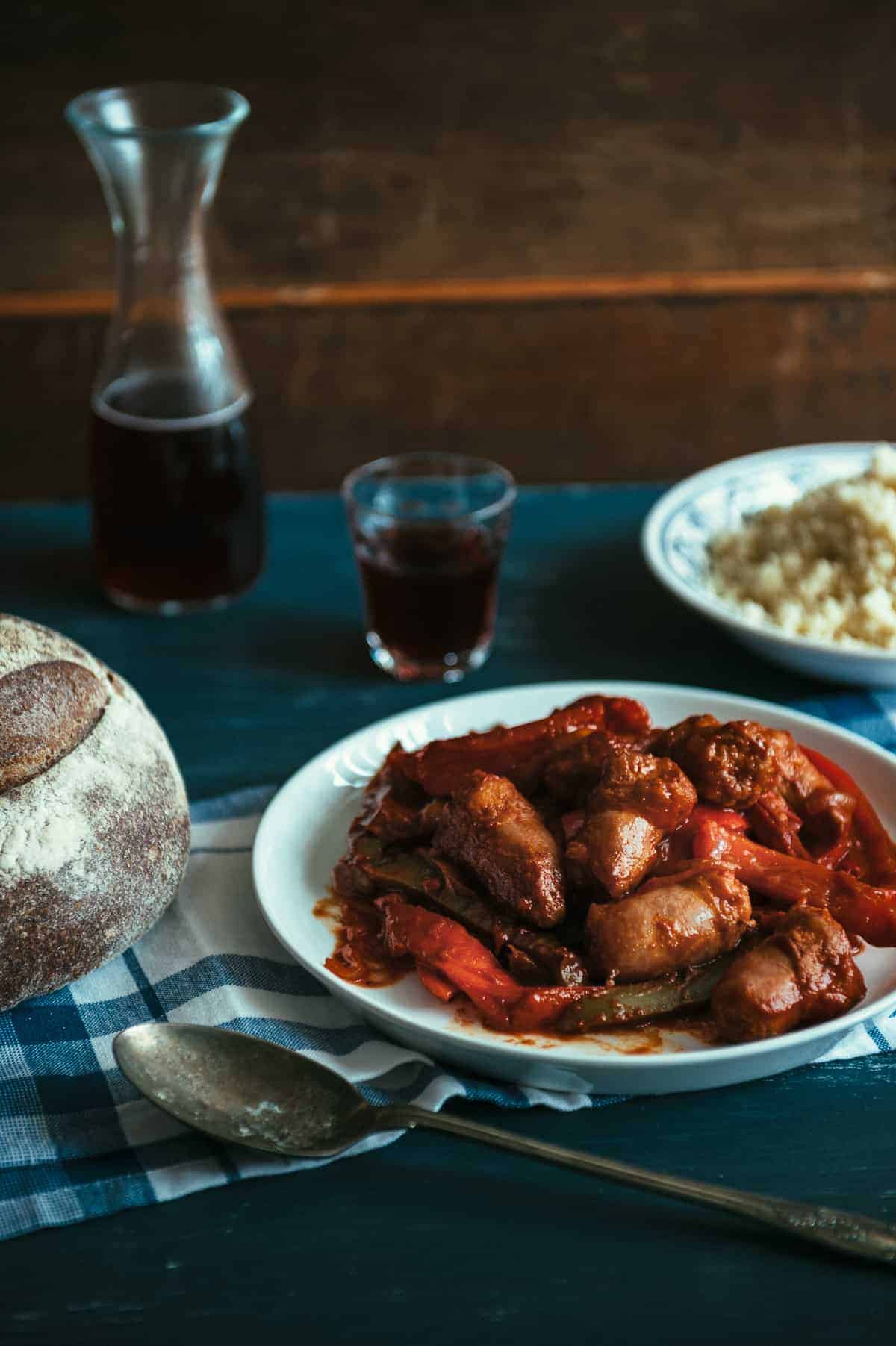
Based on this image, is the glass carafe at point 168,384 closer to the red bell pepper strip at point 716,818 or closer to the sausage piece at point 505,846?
the sausage piece at point 505,846

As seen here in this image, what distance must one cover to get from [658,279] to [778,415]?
444 mm

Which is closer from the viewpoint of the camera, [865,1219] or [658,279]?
[865,1219]

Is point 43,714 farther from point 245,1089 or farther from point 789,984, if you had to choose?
point 789,984

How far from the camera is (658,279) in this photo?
301cm

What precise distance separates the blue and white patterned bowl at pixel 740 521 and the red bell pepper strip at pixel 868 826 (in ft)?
0.89

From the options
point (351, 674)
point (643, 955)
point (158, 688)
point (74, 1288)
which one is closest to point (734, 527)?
point (351, 674)

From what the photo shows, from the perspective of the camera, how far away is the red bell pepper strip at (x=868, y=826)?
1433 mm

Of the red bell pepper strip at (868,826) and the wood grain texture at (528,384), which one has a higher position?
the red bell pepper strip at (868,826)

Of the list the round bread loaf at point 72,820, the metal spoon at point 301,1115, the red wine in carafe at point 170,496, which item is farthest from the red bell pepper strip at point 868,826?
the red wine in carafe at point 170,496

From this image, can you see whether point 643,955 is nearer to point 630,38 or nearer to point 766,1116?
point 766,1116

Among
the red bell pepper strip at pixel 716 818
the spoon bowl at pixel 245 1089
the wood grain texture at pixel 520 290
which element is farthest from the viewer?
the wood grain texture at pixel 520 290

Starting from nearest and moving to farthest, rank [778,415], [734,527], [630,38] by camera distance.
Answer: [734,527] → [630,38] → [778,415]

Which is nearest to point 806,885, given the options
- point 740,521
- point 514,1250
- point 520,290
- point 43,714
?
point 514,1250

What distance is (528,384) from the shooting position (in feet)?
10.2
